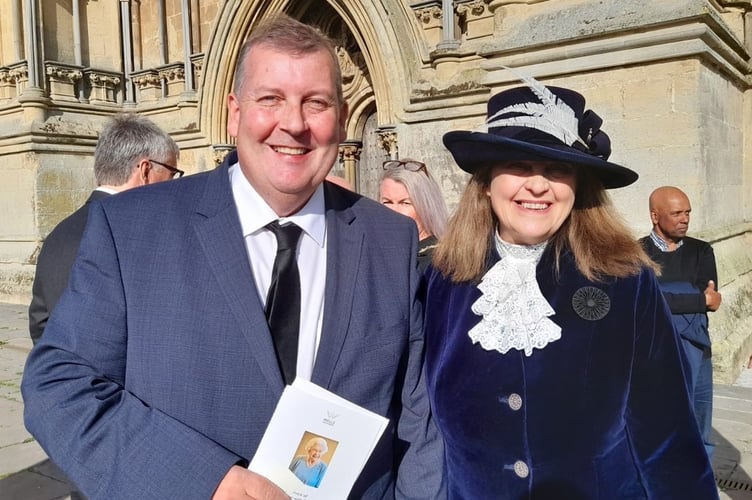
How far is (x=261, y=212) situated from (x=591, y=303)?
0.90 m

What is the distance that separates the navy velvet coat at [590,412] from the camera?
5.12 ft

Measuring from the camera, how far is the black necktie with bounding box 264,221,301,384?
4.61 feet

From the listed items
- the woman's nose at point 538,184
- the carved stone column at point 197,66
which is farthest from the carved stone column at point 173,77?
the woman's nose at point 538,184

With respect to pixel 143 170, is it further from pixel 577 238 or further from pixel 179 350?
pixel 577 238

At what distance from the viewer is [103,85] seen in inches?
439

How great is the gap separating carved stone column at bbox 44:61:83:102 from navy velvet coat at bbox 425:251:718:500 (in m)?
10.9

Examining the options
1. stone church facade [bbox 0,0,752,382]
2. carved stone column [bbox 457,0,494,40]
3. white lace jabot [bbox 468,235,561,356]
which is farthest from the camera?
carved stone column [bbox 457,0,494,40]

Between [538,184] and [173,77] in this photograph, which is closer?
[538,184]

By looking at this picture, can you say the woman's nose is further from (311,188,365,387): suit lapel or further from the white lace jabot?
(311,188,365,387): suit lapel

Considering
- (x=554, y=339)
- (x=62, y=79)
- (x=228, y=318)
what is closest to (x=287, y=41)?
(x=228, y=318)

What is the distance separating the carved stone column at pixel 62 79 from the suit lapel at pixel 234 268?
A: 34.7 ft

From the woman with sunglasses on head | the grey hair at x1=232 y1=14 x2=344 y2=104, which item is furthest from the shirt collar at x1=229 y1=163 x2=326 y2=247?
the woman with sunglasses on head

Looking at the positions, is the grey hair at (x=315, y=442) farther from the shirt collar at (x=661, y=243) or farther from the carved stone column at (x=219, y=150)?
the carved stone column at (x=219, y=150)

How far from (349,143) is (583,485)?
313 inches
